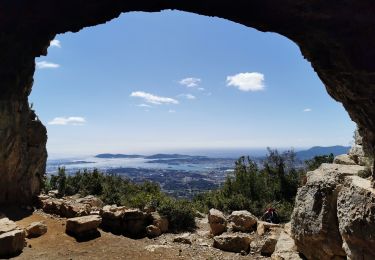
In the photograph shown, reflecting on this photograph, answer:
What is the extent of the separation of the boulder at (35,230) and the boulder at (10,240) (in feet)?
5.33

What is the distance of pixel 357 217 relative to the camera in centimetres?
829

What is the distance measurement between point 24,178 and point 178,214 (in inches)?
342

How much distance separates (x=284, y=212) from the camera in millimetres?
23562

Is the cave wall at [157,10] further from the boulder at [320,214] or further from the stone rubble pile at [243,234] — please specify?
the stone rubble pile at [243,234]

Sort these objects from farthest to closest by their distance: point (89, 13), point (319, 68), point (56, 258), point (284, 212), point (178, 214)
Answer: point (284, 212)
point (178, 214)
point (89, 13)
point (56, 258)
point (319, 68)

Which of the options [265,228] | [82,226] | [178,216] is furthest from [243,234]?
[82,226]

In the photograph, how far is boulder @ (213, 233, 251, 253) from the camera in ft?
50.9

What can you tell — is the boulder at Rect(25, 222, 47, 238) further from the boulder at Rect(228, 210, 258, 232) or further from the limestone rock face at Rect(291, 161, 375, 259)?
the limestone rock face at Rect(291, 161, 375, 259)

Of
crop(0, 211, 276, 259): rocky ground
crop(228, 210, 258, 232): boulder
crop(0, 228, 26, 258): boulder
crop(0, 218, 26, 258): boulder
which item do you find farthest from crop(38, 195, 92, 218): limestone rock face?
crop(228, 210, 258, 232): boulder

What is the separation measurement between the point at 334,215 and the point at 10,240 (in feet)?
36.2

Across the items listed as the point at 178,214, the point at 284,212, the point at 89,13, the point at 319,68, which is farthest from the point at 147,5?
the point at 284,212

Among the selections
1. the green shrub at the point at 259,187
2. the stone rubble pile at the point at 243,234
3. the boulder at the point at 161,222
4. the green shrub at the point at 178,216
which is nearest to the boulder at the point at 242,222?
the stone rubble pile at the point at 243,234

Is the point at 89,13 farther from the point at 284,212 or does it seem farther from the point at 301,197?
the point at 284,212

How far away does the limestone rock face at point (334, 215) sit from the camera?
8.13 m
